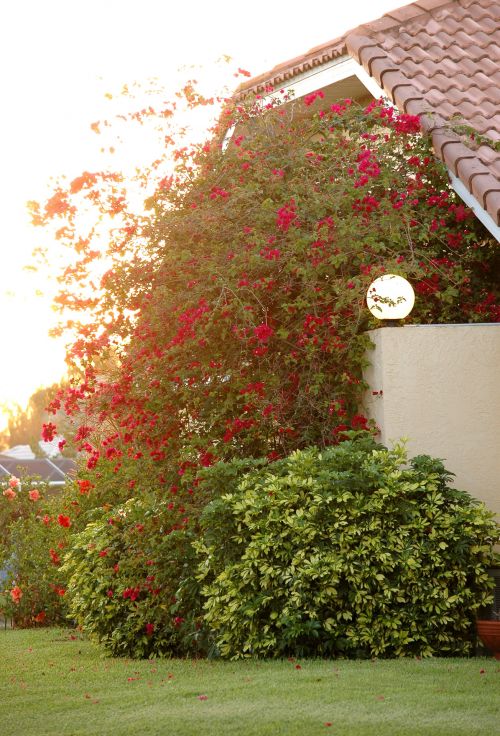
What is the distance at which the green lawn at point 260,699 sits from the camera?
5738 mm

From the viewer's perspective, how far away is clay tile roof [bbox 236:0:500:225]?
957 cm

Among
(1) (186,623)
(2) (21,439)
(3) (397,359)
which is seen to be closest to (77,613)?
(1) (186,623)

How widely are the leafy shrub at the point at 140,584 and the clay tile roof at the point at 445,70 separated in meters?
3.96

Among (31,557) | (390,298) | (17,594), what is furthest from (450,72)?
(17,594)

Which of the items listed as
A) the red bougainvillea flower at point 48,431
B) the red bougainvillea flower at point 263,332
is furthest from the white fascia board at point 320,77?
the red bougainvillea flower at point 48,431

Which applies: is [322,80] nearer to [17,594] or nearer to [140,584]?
[140,584]

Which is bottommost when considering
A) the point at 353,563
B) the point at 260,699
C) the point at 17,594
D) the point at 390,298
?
the point at 260,699

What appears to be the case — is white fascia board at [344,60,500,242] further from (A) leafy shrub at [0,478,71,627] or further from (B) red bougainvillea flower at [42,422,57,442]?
(A) leafy shrub at [0,478,71,627]

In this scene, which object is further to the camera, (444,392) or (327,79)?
(327,79)

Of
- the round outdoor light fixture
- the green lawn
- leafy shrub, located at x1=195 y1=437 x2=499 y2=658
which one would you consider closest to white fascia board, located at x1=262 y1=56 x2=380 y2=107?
the round outdoor light fixture

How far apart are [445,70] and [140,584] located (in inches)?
244

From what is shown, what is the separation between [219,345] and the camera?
966 cm

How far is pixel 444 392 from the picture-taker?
361 inches

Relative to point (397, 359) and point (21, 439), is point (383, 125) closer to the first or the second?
point (397, 359)
